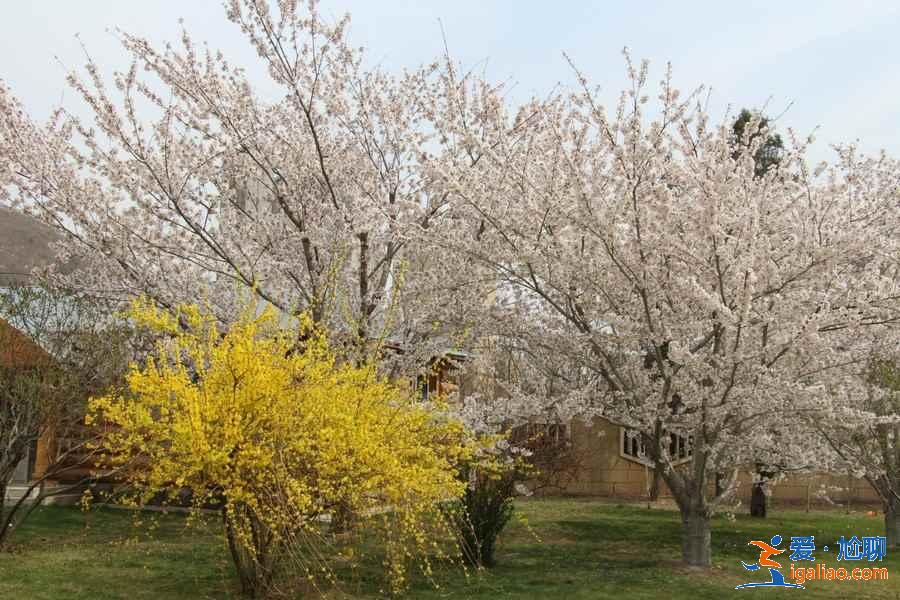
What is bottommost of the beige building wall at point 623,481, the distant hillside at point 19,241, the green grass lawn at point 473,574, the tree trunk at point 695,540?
the green grass lawn at point 473,574

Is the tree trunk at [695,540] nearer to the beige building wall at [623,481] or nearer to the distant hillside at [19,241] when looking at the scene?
the beige building wall at [623,481]

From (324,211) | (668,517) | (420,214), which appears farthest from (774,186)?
(668,517)

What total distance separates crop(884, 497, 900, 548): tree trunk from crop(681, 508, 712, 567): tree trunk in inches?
143

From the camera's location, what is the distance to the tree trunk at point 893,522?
10820 millimetres

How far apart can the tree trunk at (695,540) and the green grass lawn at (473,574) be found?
141 millimetres

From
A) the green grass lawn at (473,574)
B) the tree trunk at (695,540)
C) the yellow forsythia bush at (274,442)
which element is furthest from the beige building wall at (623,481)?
the yellow forsythia bush at (274,442)

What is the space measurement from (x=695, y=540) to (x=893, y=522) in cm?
404

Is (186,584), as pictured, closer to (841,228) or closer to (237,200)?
(237,200)

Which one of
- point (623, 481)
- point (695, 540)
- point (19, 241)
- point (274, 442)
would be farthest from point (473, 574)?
point (19, 241)

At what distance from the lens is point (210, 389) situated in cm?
598

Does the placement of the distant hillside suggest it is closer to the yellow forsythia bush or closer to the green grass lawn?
Answer: the green grass lawn

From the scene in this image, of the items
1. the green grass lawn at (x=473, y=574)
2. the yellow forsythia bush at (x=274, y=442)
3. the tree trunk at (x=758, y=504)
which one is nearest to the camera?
the yellow forsythia bush at (x=274, y=442)

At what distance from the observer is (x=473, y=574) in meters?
8.19

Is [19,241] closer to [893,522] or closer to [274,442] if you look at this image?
[274,442]
